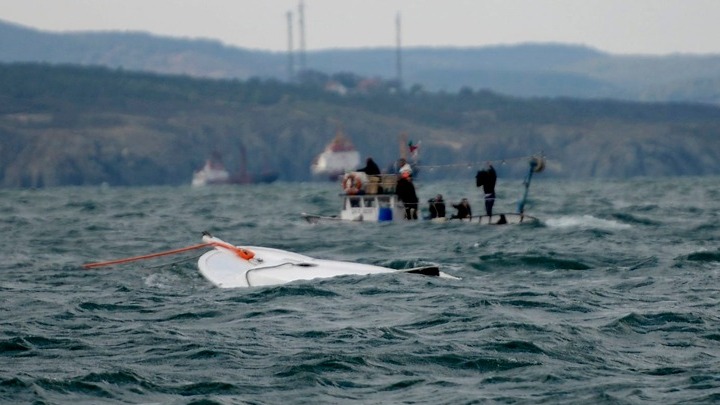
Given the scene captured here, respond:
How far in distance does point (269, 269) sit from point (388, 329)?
852 centimetres

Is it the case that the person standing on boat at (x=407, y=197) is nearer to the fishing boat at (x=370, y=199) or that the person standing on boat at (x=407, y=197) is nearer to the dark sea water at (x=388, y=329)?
the fishing boat at (x=370, y=199)

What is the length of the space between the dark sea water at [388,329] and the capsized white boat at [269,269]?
53cm

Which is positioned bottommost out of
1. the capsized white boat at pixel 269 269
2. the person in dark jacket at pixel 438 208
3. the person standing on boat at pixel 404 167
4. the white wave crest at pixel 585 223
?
the white wave crest at pixel 585 223

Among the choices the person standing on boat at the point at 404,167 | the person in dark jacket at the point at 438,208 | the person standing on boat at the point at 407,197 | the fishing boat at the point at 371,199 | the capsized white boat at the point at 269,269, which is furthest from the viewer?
the fishing boat at the point at 371,199

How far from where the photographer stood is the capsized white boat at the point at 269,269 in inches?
1278

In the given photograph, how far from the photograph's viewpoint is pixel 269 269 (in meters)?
33.1

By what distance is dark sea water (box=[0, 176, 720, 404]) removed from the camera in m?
20.5

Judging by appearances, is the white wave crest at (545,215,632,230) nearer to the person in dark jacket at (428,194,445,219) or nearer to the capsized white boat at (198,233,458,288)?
the person in dark jacket at (428,194,445,219)

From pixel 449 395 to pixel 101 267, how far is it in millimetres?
20666

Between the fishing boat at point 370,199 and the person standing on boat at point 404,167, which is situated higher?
the person standing on boat at point 404,167

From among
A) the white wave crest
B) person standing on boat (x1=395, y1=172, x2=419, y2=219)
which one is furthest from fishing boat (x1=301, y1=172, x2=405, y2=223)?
the white wave crest

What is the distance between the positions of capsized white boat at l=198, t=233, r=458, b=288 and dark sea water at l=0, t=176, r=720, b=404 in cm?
53

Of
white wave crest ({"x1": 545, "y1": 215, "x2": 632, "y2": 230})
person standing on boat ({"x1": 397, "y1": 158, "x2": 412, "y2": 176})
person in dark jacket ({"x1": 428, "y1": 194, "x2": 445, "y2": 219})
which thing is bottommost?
white wave crest ({"x1": 545, "y1": 215, "x2": 632, "y2": 230})

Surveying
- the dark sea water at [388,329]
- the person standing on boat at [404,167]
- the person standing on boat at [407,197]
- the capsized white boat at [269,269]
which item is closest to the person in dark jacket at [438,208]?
the person standing on boat at [407,197]
